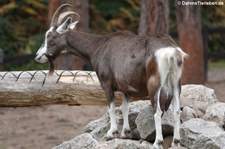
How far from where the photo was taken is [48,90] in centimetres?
1137

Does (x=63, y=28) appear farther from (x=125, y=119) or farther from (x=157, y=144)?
(x=157, y=144)

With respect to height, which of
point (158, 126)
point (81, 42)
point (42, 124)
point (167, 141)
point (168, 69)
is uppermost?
point (81, 42)

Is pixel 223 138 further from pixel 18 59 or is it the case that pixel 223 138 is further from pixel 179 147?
pixel 18 59

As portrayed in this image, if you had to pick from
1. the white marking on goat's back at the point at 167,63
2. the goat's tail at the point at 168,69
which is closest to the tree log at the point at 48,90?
the goat's tail at the point at 168,69

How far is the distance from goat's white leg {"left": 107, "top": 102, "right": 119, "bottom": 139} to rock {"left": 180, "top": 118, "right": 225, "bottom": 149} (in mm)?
873

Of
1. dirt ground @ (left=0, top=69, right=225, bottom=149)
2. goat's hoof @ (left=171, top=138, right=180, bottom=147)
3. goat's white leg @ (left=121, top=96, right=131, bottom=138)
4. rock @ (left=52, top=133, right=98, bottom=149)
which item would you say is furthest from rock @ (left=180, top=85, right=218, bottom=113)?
dirt ground @ (left=0, top=69, right=225, bottom=149)

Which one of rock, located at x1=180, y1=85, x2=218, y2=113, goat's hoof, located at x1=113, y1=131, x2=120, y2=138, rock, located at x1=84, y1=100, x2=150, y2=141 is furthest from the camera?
rock, located at x1=180, y1=85, x2=218, y2=113

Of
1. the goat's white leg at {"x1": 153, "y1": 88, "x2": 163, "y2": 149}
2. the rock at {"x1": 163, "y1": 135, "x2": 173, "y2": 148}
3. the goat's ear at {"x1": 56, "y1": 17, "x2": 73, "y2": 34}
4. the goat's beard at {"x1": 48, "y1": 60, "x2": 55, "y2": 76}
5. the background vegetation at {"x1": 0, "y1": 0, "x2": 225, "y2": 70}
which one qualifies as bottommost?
the background vegetation at {"x1": 0, "y1": 0, "x2": 225, "y2": 70}

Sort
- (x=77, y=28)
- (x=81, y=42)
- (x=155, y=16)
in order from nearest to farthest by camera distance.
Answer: (x=81, y=42) < (x=155, y=16) < (x=77, y=28)

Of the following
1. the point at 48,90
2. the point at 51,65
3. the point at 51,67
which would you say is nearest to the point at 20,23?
the point at 48,90

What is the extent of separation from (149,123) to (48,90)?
8.42 feet

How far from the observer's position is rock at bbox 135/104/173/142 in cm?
929

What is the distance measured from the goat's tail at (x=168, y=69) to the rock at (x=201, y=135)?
23.6 inches

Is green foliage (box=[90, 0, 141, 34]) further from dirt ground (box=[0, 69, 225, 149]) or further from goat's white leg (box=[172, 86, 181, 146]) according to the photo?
goat's white leg (box=[172, 86, 181, 146])
